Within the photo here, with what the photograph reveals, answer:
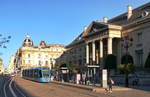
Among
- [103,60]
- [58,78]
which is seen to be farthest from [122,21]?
[58,78]

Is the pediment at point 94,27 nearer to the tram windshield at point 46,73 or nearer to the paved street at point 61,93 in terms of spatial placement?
the tram windshield at point 46,73

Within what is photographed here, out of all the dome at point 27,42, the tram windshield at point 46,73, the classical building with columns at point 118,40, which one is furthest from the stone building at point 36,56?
the tram windshield at point 46,73

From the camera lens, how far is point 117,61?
69625 mm

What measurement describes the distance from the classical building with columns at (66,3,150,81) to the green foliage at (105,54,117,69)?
1206mm

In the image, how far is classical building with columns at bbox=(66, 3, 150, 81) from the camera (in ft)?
199

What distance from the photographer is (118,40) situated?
71.6 meters

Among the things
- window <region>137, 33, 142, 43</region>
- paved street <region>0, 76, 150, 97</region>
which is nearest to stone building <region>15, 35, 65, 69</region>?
window <region>137, 33, 142, 43</region>

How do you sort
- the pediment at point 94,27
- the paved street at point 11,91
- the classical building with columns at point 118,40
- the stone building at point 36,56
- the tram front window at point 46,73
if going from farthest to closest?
the stone building at point 36,56, the pediment at point 94,27, the classical building with columns at point 118,40, the tram front window at point 46,73, the paved street at point 11,91

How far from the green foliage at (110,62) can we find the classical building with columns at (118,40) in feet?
3.96

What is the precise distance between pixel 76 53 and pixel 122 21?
24151 millimetres

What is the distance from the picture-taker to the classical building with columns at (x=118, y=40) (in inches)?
2392

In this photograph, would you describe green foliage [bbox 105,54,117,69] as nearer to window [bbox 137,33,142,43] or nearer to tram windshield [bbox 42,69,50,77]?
window [bbox 137,33,142,43]

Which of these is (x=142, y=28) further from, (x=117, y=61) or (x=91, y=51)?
(x=91, y=51)

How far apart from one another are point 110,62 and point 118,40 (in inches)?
285
